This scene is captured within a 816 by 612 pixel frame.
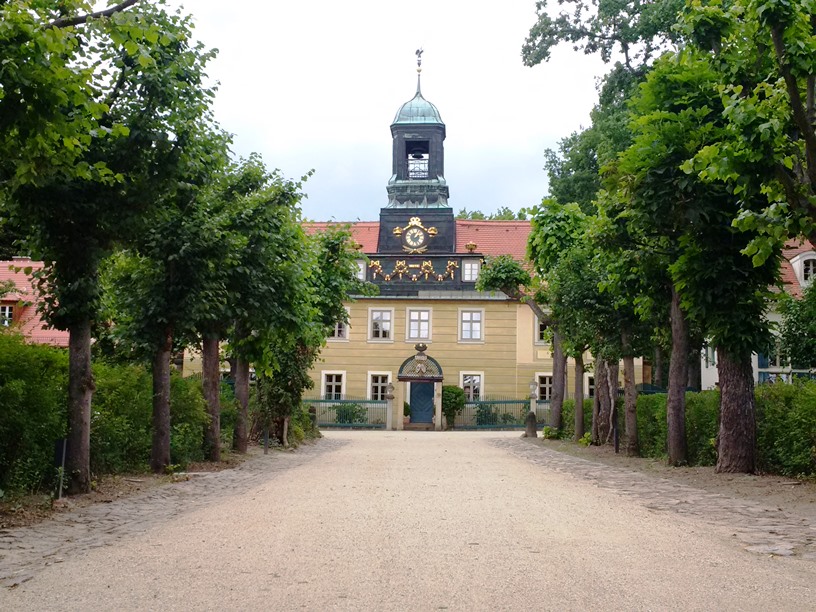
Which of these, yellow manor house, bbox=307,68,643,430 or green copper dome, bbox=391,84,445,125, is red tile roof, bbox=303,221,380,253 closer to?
yellow manor house, bbox=307,68,643,430

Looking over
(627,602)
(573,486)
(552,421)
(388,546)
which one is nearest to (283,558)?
(388,546)

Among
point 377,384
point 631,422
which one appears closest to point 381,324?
point 377,384

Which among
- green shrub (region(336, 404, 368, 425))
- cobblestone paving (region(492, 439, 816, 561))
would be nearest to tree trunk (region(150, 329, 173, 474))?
cobblestone paving (region(492, 439, 816, 561))

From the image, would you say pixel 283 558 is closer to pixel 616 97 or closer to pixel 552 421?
pixel 616 97

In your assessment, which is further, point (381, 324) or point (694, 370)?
point (381, 324)

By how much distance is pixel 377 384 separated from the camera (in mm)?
55562

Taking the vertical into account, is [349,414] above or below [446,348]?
below

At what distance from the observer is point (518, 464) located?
21203 mm

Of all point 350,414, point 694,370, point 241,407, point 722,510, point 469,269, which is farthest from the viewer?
point 469,269

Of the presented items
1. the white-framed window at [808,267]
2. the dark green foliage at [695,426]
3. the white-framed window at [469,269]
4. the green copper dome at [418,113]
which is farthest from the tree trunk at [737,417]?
the green copper dome at [418,113]

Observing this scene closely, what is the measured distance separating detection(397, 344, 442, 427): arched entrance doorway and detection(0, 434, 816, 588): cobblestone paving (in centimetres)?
3491

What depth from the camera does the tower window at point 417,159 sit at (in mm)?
56438

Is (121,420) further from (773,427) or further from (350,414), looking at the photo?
(350,414)

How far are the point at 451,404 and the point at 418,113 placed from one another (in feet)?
52.1
